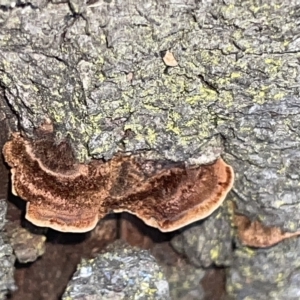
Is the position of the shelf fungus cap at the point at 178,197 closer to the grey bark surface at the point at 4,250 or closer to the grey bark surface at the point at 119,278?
the grey bark surface at the point at 119,278

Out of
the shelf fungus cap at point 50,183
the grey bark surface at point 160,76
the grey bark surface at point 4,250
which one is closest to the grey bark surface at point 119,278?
the grey bark surface at point 4,250

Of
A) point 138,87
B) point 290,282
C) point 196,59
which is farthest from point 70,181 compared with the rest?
point 290,282

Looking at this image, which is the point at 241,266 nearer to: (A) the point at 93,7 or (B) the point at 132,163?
(B) the point at 132,163

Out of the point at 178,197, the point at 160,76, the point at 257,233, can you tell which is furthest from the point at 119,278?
the point at 160,76

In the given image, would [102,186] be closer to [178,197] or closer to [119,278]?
[178,197]

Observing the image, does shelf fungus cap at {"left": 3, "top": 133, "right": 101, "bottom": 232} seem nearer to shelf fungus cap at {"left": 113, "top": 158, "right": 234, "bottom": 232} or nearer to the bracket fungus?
the bracket fungus

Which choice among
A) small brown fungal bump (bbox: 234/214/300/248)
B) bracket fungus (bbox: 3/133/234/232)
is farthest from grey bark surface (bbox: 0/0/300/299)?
small brown fungal bump (bbox: 234/214/300/248)
